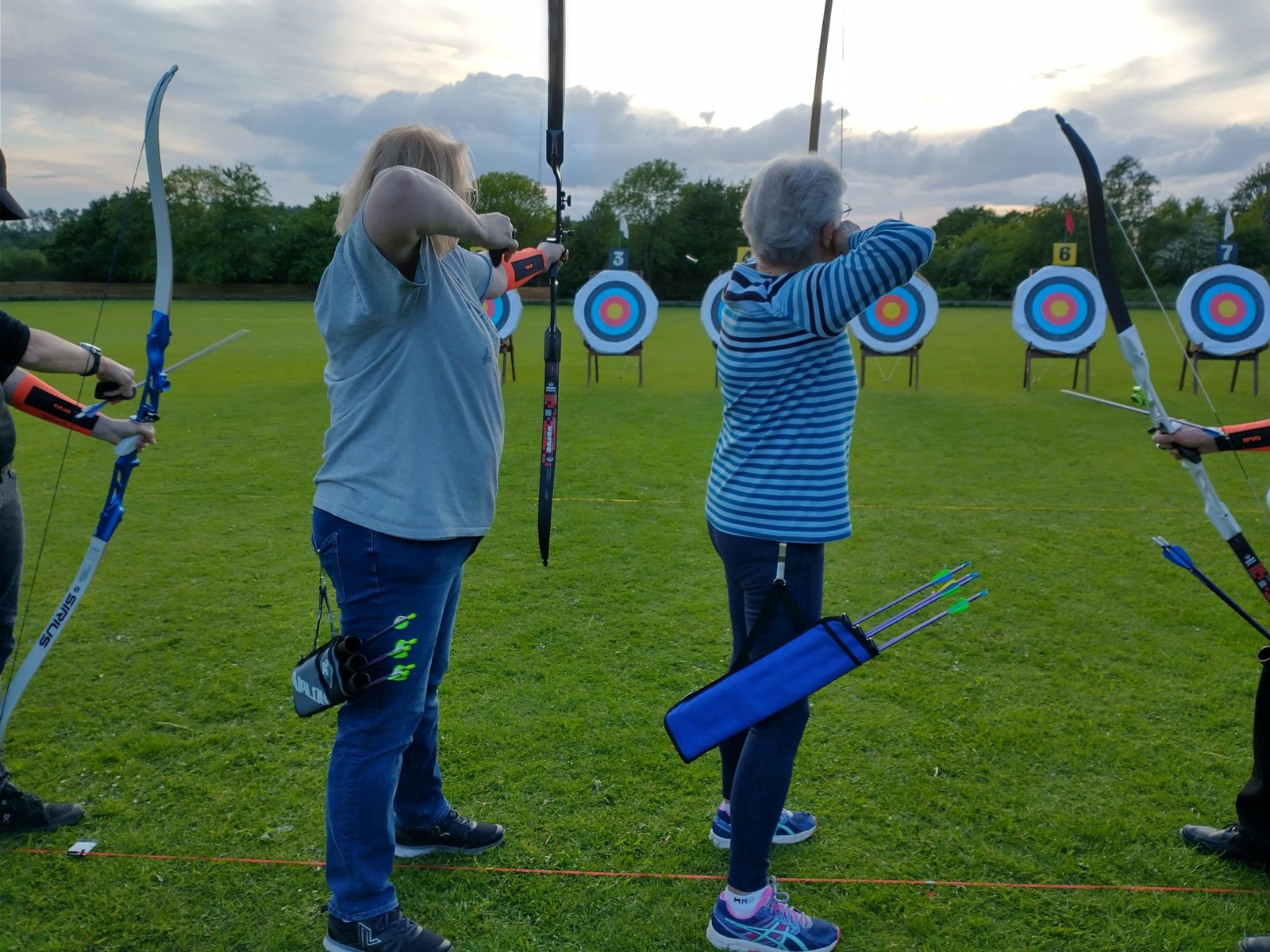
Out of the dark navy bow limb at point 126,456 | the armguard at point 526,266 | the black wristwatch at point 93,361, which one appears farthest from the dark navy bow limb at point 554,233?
the black wristwatch at point 93,361

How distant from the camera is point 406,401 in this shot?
1510mm

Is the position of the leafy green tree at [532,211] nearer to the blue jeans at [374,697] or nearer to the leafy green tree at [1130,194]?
the blue jeans at [374,697]

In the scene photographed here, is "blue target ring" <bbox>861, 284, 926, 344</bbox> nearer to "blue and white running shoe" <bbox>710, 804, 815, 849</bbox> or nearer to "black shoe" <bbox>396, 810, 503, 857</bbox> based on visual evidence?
"blue and white running shoe" <bbox>710, 804, 815, 849</bbox>

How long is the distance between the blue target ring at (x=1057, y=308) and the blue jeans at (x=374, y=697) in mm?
10116

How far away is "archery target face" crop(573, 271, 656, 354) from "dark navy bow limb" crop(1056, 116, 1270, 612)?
860 centimetres

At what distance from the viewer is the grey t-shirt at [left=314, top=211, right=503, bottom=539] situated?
1473mm

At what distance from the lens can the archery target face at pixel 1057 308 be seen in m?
10.0

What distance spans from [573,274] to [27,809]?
69.1ft

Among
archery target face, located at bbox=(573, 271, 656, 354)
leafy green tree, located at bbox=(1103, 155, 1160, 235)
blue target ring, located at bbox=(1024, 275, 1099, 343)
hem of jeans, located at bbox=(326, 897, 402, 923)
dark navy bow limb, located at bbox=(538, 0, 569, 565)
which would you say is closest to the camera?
hem of jeans, located at bbox=(326, 897, 402, 923)

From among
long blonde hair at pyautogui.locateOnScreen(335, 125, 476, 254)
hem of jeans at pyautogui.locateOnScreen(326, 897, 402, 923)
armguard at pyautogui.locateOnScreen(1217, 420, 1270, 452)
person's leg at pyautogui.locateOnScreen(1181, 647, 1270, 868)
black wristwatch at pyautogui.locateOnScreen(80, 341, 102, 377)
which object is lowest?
hem of jeans at pyautogui.locateOnScreen(326, 897, 402, 923)

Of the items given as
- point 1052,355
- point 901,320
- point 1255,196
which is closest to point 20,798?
point 901,320

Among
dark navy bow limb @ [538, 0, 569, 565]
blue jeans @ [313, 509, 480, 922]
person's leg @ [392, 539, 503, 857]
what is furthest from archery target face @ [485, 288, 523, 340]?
blue jeans @ [313, 509, 480, 922]

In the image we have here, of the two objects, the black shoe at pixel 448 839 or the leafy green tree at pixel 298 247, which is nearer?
the black shoe at pixel 448 839

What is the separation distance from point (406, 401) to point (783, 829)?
130 cm
